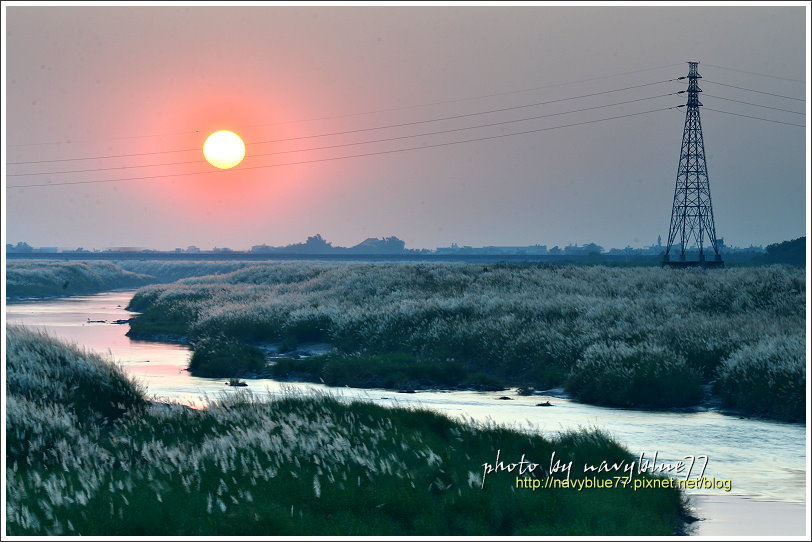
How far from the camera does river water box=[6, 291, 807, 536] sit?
1322 cm

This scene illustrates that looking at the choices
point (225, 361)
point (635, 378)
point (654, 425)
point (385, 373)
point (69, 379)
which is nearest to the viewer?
point (69, 379)

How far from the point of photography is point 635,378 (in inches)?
923

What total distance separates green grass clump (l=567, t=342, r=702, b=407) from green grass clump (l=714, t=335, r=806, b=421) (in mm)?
1003

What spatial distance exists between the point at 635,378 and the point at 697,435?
481 centimetres

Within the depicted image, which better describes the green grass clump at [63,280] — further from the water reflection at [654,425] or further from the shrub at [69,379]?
the shrub at [69,379]

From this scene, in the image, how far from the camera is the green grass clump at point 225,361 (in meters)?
31.3

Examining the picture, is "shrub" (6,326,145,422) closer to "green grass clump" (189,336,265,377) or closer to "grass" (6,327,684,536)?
"grass" (6,327,684,536)

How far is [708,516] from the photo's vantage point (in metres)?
13.0

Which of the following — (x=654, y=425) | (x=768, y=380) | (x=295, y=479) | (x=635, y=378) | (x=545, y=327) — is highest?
(x=545, y=327)

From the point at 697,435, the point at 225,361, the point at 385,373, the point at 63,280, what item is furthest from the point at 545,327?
the point at 63,280

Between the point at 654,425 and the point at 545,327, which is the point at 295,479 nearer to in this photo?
the point at 654,425

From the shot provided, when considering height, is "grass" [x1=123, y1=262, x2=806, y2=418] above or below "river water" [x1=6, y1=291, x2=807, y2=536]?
above

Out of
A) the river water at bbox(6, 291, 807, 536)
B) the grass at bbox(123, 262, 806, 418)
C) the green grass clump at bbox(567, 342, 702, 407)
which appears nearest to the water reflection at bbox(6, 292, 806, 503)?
the river water at bbox(6, 291, 807, 536)

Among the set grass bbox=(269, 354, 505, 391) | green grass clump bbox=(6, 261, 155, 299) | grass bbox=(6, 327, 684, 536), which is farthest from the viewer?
green grass clump bbox=(6, 261, 155, 299)
